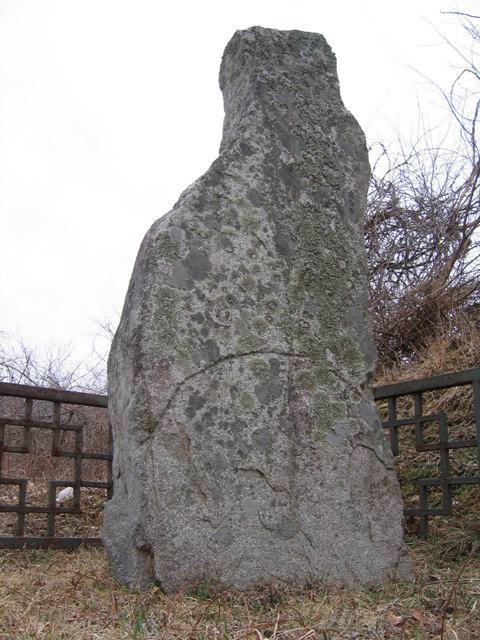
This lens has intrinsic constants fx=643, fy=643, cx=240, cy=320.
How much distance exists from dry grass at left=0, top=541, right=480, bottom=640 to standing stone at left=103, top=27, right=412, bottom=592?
0.11m

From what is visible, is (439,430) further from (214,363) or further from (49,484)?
(49,484)

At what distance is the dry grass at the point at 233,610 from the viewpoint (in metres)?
1.86

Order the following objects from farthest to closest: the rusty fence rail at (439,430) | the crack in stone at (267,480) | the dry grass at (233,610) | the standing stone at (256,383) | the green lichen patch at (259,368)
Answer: the rusty fence rail at (439,430)
the green lichen patch at (259,368)
the crack in stone at (267,480)
the standing stone at (256,383)
the dry grass at (233,610)

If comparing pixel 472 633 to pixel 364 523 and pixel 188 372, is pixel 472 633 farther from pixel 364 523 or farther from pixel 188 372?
pixel 188 372

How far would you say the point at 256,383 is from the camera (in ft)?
8.43

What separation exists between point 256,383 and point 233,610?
841 millimetres

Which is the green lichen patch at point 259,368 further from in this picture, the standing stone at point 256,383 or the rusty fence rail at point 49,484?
the rusty fence rail at point 49,484

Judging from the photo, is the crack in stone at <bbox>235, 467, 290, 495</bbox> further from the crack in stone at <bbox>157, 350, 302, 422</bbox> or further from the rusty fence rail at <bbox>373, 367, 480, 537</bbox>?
the rusty fence rail at <bbox>373, 367, 480, 537</bbox>

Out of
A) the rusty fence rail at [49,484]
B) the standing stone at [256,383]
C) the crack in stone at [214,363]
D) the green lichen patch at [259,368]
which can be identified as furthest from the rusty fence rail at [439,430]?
the rusty fence rail at [49,484]

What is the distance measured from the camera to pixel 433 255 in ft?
21.3

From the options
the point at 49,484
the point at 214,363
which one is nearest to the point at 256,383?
the point at 214,363

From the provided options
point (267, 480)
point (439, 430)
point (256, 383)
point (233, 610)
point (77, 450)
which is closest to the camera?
point (233, 610)

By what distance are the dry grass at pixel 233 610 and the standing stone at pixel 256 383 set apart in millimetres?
106

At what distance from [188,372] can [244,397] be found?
0.81 feet
